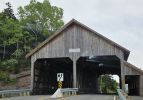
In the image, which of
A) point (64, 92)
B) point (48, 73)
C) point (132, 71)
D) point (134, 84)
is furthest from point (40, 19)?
point (64, 92)

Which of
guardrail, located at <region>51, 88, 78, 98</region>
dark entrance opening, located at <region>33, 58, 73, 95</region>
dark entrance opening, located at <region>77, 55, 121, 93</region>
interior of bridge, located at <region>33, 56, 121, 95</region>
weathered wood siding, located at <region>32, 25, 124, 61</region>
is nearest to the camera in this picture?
guardrail, located at <region>51, 88, 78, 98</region>

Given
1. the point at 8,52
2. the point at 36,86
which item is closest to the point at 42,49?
the point at 36,86

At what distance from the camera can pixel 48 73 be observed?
153 feet

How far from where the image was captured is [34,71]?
136 feet

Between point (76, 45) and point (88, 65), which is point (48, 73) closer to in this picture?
point (88, 65)

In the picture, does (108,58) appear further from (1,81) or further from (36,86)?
(1,81)

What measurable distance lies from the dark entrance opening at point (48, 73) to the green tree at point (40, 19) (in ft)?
63.2

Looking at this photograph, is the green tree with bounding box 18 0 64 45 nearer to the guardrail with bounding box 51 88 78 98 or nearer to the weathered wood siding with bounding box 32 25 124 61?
the weathered wood siding with bounding box 32 25 124 61

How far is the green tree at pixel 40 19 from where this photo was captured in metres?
71.0

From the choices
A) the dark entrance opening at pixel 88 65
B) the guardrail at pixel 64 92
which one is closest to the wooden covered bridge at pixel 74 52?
the dark entrance opening at pixel 88 65

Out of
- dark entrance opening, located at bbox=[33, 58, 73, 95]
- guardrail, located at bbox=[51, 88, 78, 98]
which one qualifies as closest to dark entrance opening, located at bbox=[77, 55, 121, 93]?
dark entrance opening, located at bbox=[33, 58, 73, 95]

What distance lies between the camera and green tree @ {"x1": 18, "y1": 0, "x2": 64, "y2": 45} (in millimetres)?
71000

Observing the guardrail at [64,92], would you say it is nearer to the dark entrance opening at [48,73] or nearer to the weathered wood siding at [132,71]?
the dark entrance opening at [48,73]

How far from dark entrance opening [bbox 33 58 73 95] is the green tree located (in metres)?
19.3
